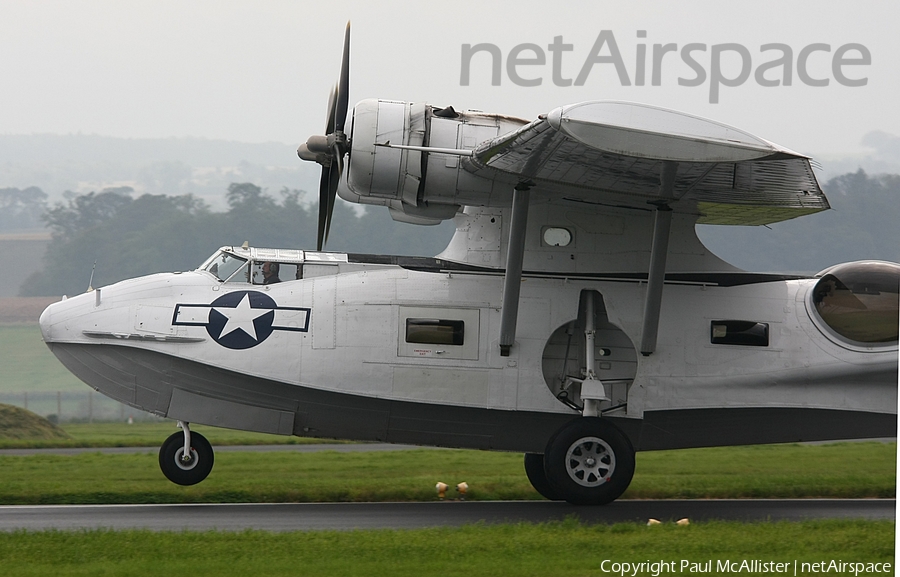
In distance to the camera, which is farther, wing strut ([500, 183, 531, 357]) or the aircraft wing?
wing strut ([500, 183, 531, 357])

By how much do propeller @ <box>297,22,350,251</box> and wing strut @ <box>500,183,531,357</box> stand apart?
7.67 feet

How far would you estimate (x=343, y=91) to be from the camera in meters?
12.7

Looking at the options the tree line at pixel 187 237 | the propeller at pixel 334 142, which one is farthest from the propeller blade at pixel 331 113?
the tree line at pixel 187 237

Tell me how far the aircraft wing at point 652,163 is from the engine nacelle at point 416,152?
346mm

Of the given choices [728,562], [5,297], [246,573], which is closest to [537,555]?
[728,562]

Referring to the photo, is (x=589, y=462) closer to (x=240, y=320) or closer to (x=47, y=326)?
(x=240, y=320)

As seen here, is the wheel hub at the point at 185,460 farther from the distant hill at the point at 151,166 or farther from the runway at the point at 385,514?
the distant hill at the point at 151,166

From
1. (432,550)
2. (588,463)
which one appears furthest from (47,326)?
(588,463)

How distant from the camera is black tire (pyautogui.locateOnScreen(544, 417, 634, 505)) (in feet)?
39.3

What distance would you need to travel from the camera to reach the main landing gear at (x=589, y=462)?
11961mm

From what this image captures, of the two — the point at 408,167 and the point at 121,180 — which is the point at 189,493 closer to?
the point at 408,167

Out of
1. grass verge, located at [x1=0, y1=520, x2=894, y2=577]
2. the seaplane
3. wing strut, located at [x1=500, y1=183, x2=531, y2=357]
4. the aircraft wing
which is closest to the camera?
grass verge, located at [x1=0, y1=520, x2=894, y2=577]

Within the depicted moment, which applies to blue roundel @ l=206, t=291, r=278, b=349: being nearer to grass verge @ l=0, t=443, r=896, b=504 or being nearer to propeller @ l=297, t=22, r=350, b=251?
propeller @ l=297, t=22, r=350, b=251

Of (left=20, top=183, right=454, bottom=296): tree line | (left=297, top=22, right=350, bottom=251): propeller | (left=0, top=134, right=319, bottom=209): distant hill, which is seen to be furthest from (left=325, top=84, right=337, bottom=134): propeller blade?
(left=0, top=134, right=319, bottom=209): distant hill
